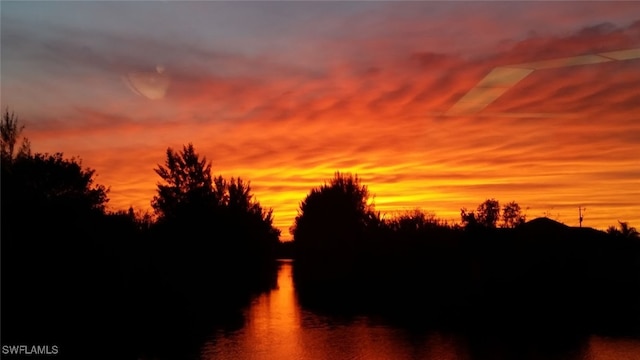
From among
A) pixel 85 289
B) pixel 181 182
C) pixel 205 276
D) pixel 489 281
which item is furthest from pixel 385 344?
pixel 181 182

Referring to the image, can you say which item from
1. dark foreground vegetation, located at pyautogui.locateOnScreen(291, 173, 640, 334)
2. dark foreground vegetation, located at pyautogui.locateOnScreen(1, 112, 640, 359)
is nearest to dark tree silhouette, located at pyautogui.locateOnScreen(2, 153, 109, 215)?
dark foreground vegetation, located at pyautogui.locateOnScreen(1, 112, 640, 359)

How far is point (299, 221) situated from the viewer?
87188mm

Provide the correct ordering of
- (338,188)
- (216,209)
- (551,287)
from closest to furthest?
(551,287) → (216,209) → (338,188)

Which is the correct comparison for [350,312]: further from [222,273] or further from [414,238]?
[222,273]

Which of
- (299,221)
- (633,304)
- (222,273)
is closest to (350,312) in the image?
(633,304)

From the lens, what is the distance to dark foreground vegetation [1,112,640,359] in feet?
57.1

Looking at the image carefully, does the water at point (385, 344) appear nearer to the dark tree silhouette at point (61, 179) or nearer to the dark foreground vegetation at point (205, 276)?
the dark foreground vegetation at point (205, 276)

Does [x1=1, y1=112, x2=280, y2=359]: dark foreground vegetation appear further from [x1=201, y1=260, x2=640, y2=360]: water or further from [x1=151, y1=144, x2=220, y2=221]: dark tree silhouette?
[x1=151, y1=144, x2=220, y2=221]: dark tree silhouette

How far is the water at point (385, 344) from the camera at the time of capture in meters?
16.0

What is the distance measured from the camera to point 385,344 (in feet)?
59.3

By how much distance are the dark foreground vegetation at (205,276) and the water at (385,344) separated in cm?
153

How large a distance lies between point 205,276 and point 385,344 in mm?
33548

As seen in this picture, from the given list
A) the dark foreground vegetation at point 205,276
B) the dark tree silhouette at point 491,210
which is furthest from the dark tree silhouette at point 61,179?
the dark tree silhouette at point 491,210

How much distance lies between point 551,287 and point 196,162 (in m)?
47.7
